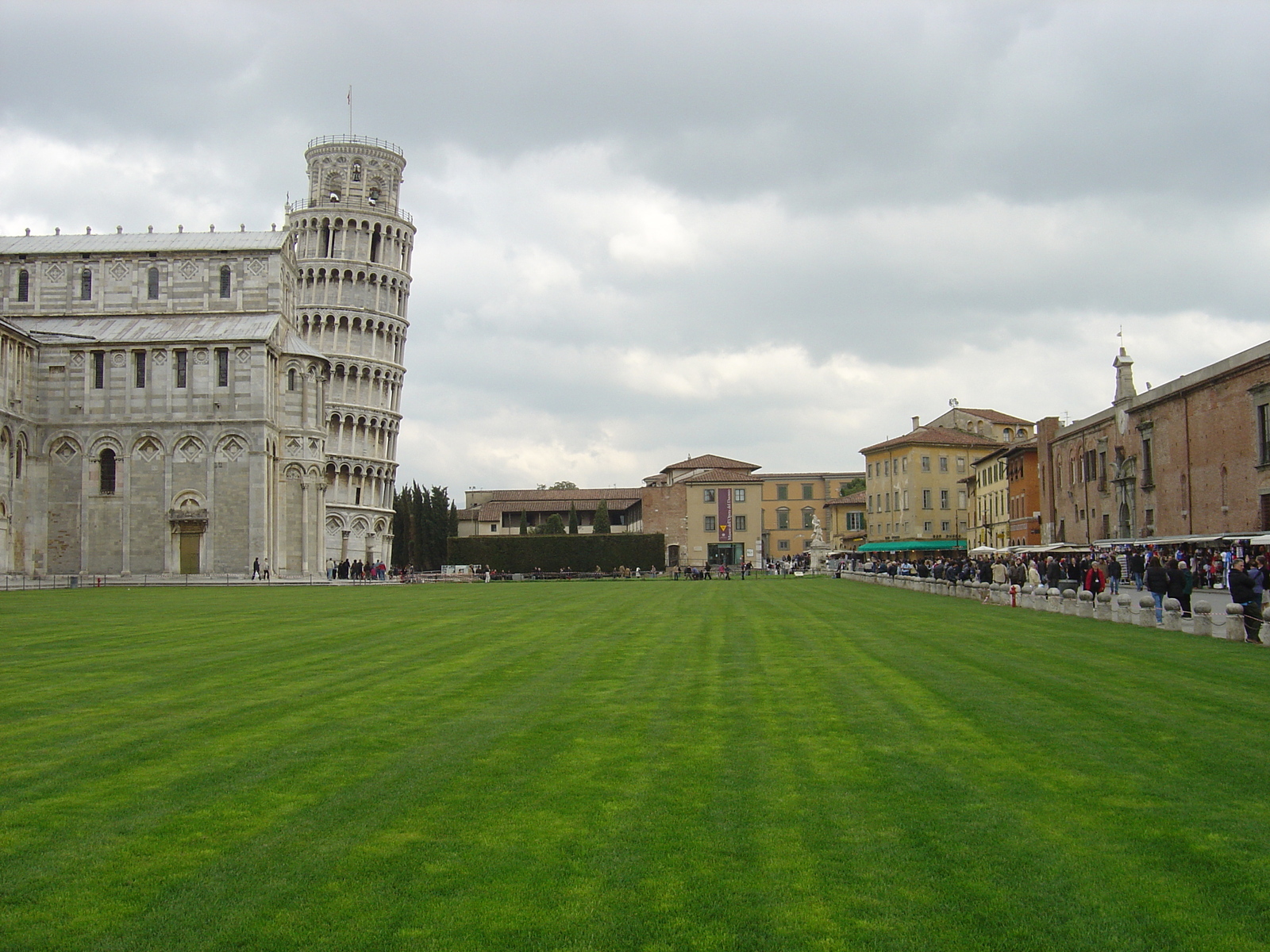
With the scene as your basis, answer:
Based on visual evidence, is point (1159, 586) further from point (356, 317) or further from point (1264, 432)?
point (356, 317)

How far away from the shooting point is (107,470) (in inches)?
2260

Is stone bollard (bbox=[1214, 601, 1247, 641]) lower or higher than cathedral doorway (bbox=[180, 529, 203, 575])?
lower

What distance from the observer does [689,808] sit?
6.83m

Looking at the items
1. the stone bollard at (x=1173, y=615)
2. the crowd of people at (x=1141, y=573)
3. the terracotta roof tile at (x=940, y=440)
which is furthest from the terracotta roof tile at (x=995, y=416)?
the stone bollard at (x=1173, y=615)

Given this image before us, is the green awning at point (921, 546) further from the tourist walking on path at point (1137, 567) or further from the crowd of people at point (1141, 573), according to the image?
the tourist walking on path at point (1137, 567)

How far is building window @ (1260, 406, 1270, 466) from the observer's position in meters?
33.7

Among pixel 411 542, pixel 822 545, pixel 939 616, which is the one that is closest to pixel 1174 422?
pixel 939 616

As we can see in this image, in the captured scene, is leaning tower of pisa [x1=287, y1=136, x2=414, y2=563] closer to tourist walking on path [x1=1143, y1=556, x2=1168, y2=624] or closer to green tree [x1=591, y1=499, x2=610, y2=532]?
green tree [x1=591, y1=499, x2=610, y2=532]

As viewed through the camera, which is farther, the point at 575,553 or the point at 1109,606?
the point at 575,553

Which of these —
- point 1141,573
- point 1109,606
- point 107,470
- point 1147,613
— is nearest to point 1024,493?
point 1141,573

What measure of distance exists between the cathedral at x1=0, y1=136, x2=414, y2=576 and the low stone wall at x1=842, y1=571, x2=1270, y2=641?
37.8 meters

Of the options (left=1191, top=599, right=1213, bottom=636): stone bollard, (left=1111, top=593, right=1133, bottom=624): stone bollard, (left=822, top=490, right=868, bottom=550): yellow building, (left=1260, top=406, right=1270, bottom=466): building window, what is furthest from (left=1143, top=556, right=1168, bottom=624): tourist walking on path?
(left=822, top=490, right=868, bottom=550): yellow building

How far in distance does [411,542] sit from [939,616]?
78.4 meters

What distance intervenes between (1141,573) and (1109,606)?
1312 cm
